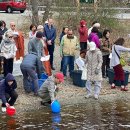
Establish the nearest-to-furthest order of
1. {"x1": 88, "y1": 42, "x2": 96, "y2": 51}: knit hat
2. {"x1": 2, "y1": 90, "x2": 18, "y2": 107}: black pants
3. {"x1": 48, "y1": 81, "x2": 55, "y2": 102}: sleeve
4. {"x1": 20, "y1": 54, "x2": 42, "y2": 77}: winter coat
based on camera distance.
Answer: {"x1": 2, "y1": 90, "x2": 18, "y2": 107}: black pants < {"x1": 48, "y1": 81, "x2": 55, "y2": 102}: sleeve < {"x1": 20, "y1": 54, "x2": 42, "y2": 77}: winter coat < {"x1": 88, "y1": 42, "x2": 96, "y2": 51}: knit hat

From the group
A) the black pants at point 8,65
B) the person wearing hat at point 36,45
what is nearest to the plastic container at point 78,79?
the person wearing hat at point 36,45

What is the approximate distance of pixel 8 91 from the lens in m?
12.8

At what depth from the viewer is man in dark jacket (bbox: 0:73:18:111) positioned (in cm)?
1253

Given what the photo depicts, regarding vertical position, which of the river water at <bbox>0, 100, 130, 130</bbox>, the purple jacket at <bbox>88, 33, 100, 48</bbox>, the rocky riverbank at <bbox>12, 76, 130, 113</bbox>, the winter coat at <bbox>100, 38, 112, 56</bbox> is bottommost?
the river water at <bbox>0, 100, 130, 130</bbox>

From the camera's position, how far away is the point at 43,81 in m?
14.7

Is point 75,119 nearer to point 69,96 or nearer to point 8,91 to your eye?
point 8,91

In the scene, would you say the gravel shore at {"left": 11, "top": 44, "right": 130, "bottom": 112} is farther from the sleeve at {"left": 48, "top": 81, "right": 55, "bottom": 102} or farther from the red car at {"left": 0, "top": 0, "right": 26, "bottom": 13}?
the red car at {"left": 0, "top": 0, "right": 26, "bottom": 13}

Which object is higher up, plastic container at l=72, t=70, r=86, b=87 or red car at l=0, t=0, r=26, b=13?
red car at l=0, t=0, r=26, b=13

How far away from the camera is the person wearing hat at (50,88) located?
1298cm

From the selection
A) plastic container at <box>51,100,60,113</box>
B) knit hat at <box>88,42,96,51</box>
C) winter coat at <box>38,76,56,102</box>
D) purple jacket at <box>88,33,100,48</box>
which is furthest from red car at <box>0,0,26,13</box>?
plastic container at <box>51,100,60,113</box>

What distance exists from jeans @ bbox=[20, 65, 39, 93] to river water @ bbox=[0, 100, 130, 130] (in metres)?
1.13

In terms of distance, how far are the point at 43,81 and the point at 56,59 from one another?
5642 millimetres

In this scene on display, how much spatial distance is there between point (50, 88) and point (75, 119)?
113 cm

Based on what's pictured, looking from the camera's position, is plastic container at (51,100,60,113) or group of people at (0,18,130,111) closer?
plastic container at (51,100,60,113)
